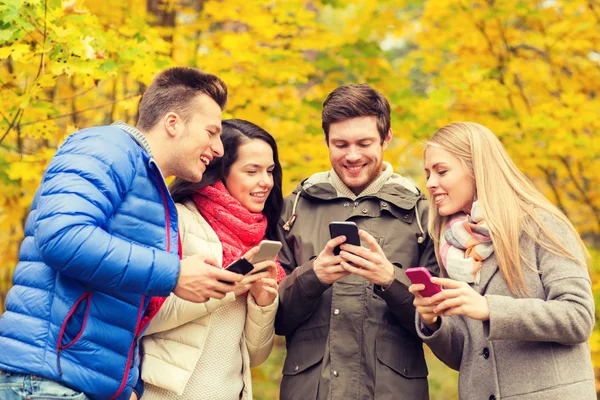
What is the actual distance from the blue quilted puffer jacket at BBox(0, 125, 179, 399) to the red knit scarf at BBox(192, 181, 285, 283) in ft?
2.02

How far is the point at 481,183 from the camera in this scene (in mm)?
3049

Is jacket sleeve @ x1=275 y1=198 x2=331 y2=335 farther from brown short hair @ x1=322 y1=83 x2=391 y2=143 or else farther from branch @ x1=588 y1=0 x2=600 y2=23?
branch @ x1=588 y1=0 x2=600 y2=23

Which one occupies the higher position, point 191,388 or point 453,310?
point 453,310

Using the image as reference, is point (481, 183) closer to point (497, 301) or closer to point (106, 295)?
point (497, 301)

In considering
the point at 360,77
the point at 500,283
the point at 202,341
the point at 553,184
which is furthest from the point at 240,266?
the point at 553,184

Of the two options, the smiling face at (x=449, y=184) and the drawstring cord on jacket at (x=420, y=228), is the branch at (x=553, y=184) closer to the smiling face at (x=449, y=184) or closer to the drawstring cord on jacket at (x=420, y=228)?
the drawstring cord on jacket at (x=420, y=228)

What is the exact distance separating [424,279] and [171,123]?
1248 mm

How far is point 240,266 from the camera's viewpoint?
2.80 meters

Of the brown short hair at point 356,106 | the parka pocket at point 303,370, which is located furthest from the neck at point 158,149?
the parka pocket at point 303,370

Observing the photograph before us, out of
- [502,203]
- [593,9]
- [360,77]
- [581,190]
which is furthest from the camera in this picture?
[360,77]

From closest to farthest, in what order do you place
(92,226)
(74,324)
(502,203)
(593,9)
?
(92,226)
(74,324)
(502,203)
(593,9)

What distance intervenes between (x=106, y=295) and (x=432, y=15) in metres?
4.99

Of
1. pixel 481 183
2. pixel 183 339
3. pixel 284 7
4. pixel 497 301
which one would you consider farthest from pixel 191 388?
pixel 284 7

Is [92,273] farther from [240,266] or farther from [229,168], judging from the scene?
[229,168]
